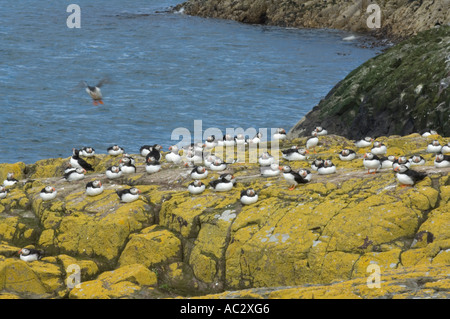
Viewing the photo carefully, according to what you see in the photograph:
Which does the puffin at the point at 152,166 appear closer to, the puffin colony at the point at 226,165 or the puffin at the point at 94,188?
the puffin colony at the point at 226,165

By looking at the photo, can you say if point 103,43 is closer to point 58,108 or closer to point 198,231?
point 58,108

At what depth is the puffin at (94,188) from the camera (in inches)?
973

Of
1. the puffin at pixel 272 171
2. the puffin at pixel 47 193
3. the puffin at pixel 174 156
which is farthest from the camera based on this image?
the puffin at pixel 174 156

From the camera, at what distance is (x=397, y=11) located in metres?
75.6

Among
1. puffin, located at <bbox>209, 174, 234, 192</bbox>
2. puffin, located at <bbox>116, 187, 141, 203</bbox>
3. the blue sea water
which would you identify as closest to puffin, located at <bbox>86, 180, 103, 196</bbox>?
puffin, located at <bbox>116, 187, 141, 203</bbox>

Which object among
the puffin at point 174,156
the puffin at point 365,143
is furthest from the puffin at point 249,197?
the puffin at point 365,143

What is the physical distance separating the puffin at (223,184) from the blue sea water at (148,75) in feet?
99.7

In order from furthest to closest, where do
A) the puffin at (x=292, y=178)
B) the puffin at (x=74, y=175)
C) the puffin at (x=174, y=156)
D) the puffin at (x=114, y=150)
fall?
1. the puffin at (x=114, y=150)
2. the puffin at (x=174, y=156)
3. the puffin at (x=74, y=175)
4. the puffin at (x=292, y=178)

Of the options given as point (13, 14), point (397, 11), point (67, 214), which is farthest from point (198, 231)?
point (13, 14)

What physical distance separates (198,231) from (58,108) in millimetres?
44876

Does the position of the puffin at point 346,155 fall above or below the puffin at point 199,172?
above

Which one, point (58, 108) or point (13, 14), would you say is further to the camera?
point (13, 14)

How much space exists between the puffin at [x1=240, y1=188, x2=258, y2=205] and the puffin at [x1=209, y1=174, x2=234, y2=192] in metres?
1.30

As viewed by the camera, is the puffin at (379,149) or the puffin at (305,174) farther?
the puffin at (379,149)
